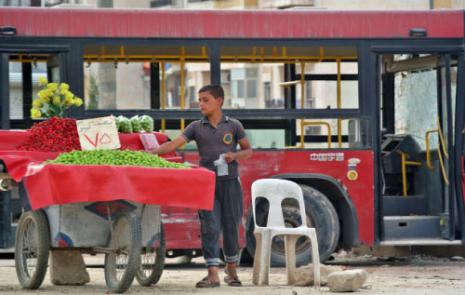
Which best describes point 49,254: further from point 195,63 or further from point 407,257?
point 407,257

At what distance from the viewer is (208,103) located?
1395 cm

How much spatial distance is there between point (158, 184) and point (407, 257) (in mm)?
7045

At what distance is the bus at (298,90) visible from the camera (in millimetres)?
16969

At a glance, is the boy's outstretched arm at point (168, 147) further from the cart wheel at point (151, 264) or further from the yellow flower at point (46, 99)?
the yellow flower at point (46, 99)

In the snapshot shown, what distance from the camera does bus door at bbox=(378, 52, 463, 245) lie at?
1778 centimetres

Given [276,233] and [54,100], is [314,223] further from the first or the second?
[54,100]

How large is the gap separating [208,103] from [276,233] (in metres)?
1.39

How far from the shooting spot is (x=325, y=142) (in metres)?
17.5

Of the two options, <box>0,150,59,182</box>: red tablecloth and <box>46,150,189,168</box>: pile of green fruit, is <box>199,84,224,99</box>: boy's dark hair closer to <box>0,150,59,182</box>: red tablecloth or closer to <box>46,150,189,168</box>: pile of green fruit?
<box>46,150,189,168</box>: pile of green fruit

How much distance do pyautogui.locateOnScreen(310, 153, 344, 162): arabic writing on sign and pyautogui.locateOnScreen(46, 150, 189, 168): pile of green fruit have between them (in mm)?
4354

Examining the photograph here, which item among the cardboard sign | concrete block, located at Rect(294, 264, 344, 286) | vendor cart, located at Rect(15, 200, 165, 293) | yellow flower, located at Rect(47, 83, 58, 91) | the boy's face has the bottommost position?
concrete block, located at Rect(294, 264, 344, 286)

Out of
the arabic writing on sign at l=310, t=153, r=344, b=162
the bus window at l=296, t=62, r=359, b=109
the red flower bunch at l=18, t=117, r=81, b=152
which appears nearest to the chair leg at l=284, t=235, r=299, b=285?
the red flower bunch at l=18, t=117, r=81, b=152

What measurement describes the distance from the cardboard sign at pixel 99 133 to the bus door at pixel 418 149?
510 cm

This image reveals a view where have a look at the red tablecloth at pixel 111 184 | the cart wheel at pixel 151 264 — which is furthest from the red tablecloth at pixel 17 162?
the cart wheel at pixel 151 264
